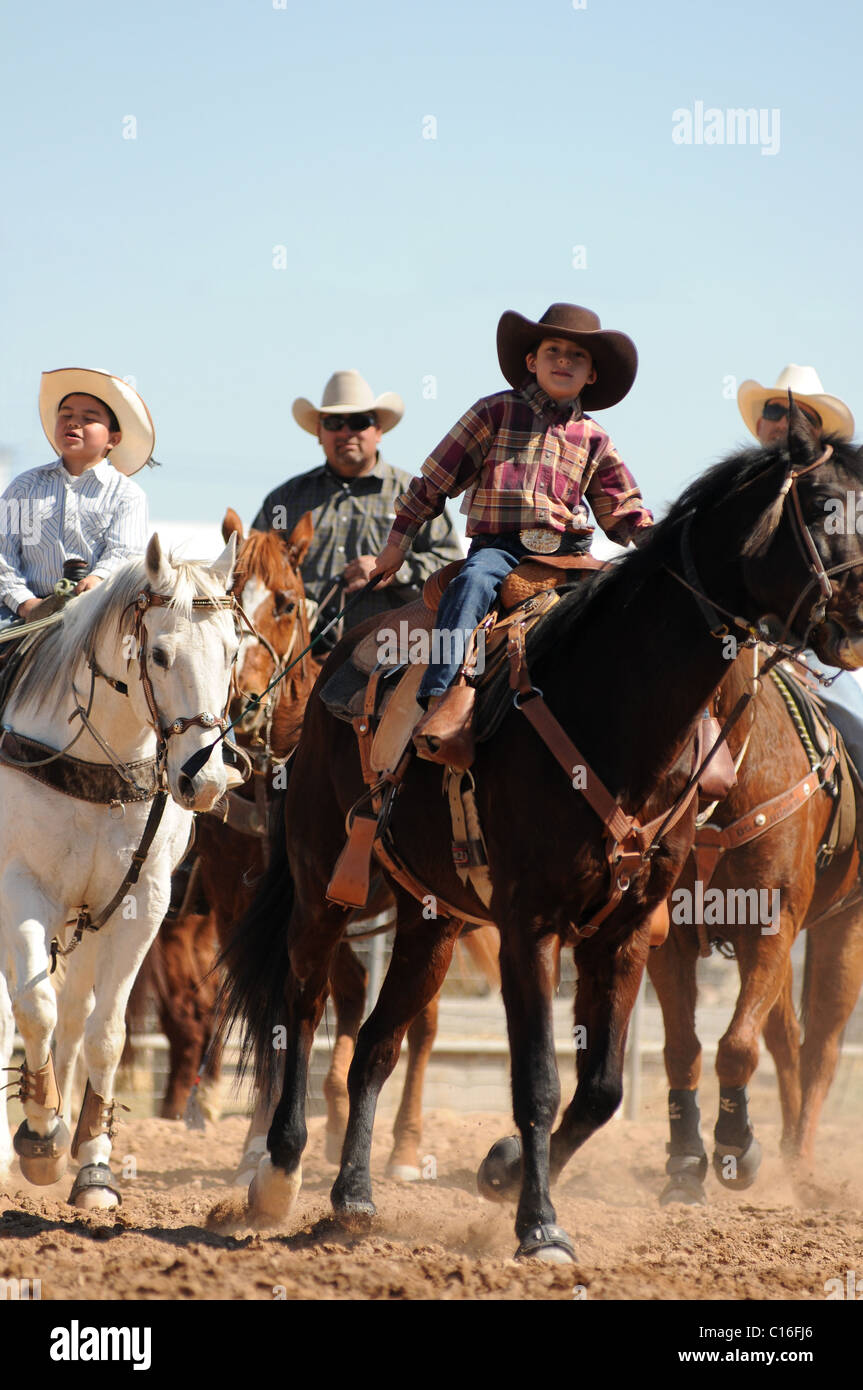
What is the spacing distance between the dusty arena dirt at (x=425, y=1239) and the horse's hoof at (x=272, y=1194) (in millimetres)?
71

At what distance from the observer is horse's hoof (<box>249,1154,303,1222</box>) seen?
587cm

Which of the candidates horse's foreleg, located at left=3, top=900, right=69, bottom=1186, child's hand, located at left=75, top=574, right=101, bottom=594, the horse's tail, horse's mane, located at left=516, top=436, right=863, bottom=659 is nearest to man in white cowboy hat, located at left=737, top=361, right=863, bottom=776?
horse's mane, located at left=516, top=436, right=863, bottom=659

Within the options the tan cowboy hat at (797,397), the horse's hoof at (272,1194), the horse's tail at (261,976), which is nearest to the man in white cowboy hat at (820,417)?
the tan cowboy hat at (797,397)

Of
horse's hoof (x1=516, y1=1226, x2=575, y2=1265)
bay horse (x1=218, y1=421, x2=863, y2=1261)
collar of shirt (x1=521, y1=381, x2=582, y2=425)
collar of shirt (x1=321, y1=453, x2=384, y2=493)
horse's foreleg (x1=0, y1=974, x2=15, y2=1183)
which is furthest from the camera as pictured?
collar of shirt (x1=321, y1=453, x2=384, y2=493)

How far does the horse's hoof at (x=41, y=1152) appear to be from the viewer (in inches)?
231

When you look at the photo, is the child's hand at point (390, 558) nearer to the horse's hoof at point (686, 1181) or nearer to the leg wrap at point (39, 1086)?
the leg wrap at point (39, 1086)

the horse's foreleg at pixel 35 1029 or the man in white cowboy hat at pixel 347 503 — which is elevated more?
the man in white cowboy hat at pixel 347 503

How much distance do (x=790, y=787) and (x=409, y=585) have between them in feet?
9.19

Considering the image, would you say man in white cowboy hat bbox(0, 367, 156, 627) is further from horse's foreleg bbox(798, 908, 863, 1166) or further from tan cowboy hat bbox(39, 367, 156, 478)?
horse's foreleg bbox(798, 908, 863, 1166)

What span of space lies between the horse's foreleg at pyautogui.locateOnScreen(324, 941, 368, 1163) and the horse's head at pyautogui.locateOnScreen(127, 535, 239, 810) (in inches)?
108

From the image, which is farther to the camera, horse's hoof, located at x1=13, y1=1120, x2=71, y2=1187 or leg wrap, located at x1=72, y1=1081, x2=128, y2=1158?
leg wrap, located at x1=72, y1=1081, x2=128, y2=1158

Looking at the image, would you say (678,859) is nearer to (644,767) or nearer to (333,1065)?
(644,767)

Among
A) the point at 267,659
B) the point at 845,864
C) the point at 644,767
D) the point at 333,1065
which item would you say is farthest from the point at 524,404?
the point at 333,1065

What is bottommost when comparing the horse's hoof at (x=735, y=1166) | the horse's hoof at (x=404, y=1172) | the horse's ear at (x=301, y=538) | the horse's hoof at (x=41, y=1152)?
the horse's hoof at (x=404, y=1172)
